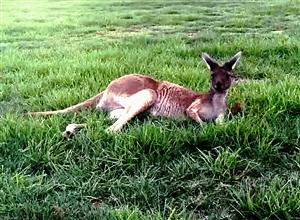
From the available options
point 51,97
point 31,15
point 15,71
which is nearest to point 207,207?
point 51,97

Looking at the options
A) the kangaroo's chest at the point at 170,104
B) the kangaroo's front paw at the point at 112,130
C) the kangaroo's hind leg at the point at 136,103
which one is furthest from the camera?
the kangaroo's chest at the point at 170,104

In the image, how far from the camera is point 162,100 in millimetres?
4422

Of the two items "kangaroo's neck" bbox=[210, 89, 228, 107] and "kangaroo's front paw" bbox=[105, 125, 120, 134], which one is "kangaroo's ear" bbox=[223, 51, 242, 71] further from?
"kangaroo's front paw" bbox=[105, 125, 120, 134]

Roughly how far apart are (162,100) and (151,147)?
2.53ft

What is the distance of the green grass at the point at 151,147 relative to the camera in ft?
10.1

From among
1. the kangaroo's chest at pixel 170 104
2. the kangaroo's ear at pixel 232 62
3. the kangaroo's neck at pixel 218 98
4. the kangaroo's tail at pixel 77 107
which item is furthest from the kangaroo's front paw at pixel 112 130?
the kangaroo's ear at pixel 232 62

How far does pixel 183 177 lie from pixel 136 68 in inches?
111

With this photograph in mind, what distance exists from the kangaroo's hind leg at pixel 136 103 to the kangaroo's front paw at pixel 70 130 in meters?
0.26

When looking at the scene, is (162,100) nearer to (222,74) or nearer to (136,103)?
(136,103)

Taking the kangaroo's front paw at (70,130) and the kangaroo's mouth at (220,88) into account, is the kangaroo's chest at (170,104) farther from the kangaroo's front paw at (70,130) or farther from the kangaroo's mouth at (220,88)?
the kangaroo's front paw at (70,130)

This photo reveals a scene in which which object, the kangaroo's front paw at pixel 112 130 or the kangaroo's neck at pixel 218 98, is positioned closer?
the kangaroo's front paw at pixel 112 130

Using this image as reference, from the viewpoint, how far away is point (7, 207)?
3043mm

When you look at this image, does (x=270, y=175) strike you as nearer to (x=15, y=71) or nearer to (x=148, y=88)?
(x=148, y=88)

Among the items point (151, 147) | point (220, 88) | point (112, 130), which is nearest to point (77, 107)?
point (112, 130)
